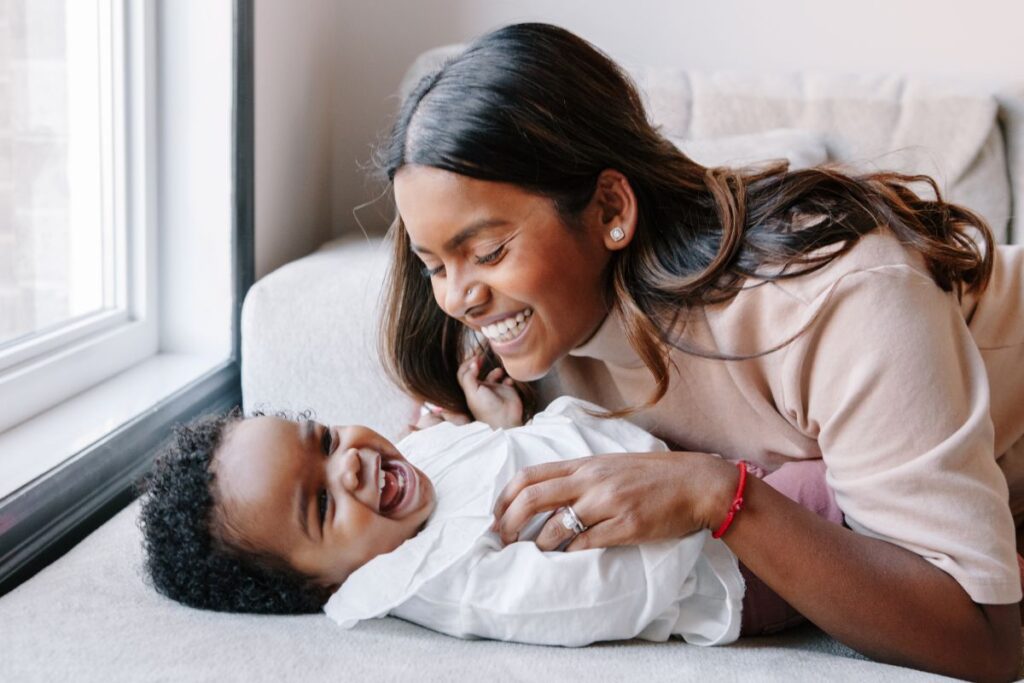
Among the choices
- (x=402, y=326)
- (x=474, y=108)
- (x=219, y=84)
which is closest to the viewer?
(x=474, y=108)

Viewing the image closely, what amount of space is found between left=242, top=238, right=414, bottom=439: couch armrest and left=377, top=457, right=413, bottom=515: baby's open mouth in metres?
0.56

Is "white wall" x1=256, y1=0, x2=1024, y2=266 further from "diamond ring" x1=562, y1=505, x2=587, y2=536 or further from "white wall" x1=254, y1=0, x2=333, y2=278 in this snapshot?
"diamond ring" x1=562, y1=505, x2=587, y2=536

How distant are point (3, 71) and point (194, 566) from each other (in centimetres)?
72

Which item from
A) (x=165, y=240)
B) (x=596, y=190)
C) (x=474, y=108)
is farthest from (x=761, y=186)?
(x=165, y=240)

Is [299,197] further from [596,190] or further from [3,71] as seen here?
[596,190]

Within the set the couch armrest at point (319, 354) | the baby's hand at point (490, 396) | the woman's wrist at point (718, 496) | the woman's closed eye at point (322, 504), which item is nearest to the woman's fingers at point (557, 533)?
the woman's wrist at point (718, 496)

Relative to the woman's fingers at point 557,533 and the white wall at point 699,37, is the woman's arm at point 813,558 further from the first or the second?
the white wall at point 699,37

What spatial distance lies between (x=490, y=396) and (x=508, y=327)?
0.29m

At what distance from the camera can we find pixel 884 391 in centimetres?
102

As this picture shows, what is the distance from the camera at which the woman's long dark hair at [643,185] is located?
117 cm

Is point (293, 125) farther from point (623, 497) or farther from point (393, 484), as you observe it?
point (623, 497)

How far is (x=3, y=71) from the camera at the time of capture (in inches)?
53.2

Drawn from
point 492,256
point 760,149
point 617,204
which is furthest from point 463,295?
point 760,149

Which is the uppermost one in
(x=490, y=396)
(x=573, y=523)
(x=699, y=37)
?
(x=699, y=37)
